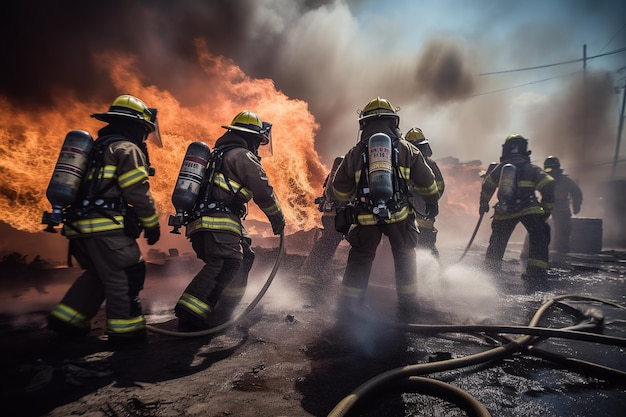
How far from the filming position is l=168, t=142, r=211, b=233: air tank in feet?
11.3

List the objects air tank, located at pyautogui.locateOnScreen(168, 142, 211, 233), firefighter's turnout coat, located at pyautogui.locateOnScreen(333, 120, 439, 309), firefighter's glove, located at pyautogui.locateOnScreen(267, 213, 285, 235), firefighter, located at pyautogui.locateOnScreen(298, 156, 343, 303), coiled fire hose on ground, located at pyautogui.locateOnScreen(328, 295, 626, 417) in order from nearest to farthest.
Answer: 1. coiled fire hose on ground, located at pyautogui.locateOnScreen(328, 295, 626, 417)
2. air tank, located at pyautogui.locateOnScreen(168, 142, 211, 233)
3. firefighter's turnout coat, located at pyautogui.locateOnScreen(333, 120, 439, 309)
4. firefighter's glove, located at pyautogui.locateOnScreen(267, 213, 285, 235)
5. firefighter, located at pyautogui.locateOnScreen(298, 156, 343, 303)

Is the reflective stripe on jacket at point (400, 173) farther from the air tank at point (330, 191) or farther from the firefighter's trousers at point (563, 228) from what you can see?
the firefighter's trousers at point (563, 228)

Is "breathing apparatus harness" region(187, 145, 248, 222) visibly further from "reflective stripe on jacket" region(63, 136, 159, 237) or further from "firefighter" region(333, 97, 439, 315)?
"firefighter" region(333, 97, 439, 315)

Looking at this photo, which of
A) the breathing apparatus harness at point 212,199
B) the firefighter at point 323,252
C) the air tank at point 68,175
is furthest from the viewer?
the firefighter at point 323,252

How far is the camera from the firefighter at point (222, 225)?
3.32 m

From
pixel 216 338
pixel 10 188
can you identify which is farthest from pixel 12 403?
pixel 10 188

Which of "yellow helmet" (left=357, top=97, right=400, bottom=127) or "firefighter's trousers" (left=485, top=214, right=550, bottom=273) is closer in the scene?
"yellow helmet" (left=357, top=97, right=400, bottom=127)

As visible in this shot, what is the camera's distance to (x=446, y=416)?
176cm

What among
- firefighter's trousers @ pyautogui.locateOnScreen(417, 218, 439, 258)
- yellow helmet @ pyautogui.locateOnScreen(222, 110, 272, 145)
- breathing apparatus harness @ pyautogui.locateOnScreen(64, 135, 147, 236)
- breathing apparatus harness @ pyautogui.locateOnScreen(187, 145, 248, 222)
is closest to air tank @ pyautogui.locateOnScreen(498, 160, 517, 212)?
firefighter's trousers @ pyautogui.locateOnScreen(417, 218, 439, 258)

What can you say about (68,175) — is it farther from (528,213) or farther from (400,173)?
(528,213)

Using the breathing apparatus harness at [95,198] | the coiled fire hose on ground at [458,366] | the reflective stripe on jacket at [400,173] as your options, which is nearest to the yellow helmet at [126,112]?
the breathing apparatus harness at [95,198]

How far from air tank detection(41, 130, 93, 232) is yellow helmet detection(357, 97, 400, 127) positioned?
126 inches

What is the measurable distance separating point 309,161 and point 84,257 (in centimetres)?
876

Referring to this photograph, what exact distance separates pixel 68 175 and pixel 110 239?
0.72 m
